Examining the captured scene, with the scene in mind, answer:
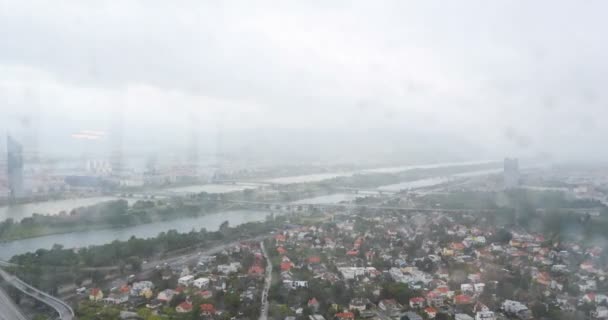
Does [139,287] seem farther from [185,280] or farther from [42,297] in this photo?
[42,297]

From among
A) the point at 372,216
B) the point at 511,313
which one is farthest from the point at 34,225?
the point at 511,313

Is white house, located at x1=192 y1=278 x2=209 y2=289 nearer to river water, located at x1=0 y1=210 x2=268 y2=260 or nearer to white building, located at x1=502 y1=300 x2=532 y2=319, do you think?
white building, located at x1=502 y1=300 x2=532 y2=319

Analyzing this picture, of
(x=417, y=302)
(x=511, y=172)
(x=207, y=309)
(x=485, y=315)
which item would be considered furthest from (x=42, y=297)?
(x=511, y=172)

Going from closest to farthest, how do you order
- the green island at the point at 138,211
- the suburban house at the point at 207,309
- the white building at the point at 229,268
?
the suburban house at the point at 207,309
the white building at the point at 229,268
the green island at the point at 138,211

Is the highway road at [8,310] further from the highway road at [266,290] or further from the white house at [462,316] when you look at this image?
the white house at [462,316]

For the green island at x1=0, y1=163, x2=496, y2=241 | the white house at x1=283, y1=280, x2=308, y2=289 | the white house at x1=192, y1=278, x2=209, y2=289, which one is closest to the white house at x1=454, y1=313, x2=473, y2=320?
the white house at x1=283, y1=280, x2=308, y2=289

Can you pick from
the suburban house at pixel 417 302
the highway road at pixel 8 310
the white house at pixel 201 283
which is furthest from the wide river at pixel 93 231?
the suburban house at pixel 417 302
